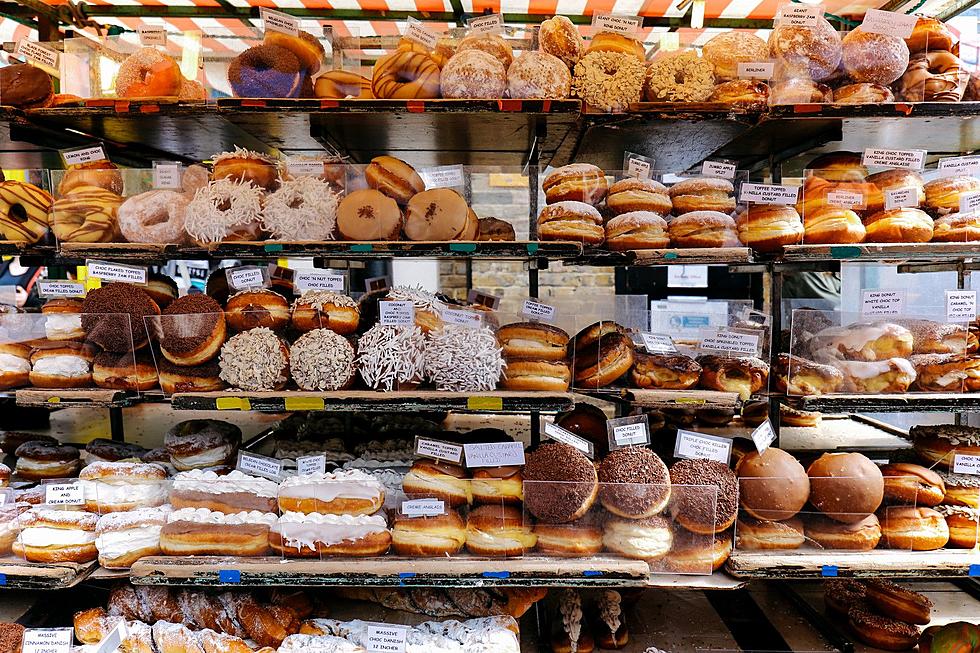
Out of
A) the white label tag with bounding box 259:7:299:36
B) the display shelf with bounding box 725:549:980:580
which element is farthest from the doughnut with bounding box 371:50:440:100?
the display shelf with bounding box 725:549:980:580

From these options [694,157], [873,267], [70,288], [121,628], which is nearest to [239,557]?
[121,628]

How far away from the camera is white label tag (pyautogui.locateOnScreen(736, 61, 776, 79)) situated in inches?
93.8

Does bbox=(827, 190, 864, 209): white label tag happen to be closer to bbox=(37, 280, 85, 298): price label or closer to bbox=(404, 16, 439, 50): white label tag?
bbox=(404, 16, 439, 50): white label tag

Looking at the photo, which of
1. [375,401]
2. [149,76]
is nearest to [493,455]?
[375,401]

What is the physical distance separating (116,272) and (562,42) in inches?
78.1

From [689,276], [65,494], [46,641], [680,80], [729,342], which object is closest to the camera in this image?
[46,641]

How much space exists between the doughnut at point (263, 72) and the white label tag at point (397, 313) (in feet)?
2.90

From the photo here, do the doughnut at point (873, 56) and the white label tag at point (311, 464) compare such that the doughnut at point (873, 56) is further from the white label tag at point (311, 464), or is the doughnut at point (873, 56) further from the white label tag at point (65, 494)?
the white label tag at point (65, 494)

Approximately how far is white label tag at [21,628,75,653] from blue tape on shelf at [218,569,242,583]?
50 centimetres

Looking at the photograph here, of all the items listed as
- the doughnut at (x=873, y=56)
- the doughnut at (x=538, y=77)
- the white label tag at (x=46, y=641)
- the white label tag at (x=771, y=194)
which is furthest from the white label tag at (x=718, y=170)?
the white label tag at (x=46, y=641)

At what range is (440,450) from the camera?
92.2 inches

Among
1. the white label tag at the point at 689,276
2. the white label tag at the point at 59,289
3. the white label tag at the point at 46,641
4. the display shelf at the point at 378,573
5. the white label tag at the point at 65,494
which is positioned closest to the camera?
the white label tag at the point at 46,641

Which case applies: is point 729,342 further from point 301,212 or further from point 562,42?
point 301,212

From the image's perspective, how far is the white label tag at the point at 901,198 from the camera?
8.06ft
